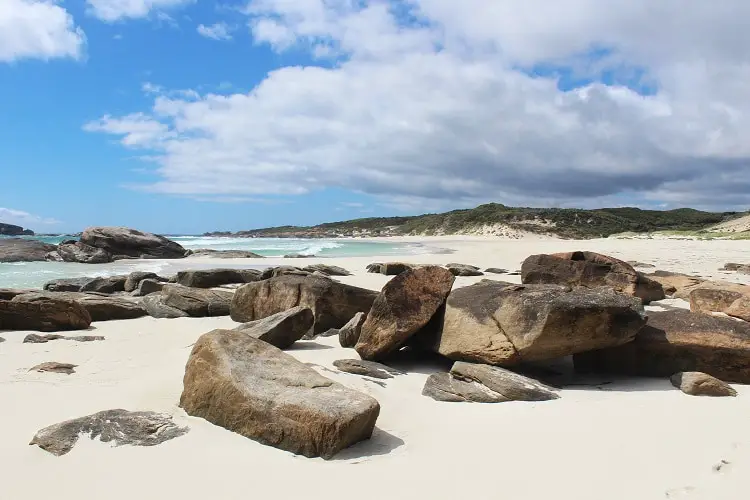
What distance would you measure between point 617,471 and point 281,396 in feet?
8.08

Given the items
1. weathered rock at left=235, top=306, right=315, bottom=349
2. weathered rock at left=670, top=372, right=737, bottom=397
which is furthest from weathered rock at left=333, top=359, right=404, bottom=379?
weathered rock at left=670, top=372, right=737, bottom=397

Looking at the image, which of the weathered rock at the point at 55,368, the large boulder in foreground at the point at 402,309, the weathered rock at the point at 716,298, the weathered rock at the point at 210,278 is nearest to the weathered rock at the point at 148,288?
the weathered rock at the point at 210,278

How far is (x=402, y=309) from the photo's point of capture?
6.47 metres

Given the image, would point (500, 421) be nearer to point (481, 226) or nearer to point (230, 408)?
point (230, 408)

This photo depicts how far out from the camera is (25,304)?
9.15 m

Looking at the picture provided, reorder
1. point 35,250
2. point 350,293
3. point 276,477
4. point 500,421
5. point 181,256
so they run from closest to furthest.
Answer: point 276,477 < point 500,421 < point 350,293 < point 35,250 < point 181,256

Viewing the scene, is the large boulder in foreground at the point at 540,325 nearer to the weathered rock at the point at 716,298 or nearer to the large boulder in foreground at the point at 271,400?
the large boulder in foreground at the point at 271,400

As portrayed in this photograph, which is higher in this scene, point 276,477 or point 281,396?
point 281,396

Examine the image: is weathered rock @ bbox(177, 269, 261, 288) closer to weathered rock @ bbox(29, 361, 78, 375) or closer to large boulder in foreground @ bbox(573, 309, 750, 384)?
weathered rock @ bbox(29, 361, 78, 375)

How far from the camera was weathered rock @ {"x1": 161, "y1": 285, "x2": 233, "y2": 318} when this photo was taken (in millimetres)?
10594

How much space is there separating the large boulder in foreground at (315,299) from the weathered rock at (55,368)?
3412mm

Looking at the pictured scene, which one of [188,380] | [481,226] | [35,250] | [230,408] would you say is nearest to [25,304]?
[188,380]

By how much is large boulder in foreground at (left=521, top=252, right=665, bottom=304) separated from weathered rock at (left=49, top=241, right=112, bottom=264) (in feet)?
92.8

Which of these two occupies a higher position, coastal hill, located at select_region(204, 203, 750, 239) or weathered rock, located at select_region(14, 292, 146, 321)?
coastal hill, located at select_region(204, 203, 750, 239)
